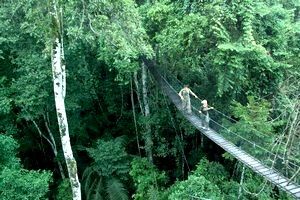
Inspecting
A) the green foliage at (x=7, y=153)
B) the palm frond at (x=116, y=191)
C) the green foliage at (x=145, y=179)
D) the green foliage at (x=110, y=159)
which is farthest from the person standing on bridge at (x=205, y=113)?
the green foliage at (x=7, y=153)

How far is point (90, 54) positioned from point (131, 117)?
2733 millimetres

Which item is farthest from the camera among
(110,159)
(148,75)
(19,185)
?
(148,75)

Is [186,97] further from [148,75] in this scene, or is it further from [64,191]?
[64,191]

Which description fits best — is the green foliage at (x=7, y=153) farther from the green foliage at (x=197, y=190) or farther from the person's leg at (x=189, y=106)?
the person's leg at (x=189, y=106)

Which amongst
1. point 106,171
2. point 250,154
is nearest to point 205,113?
point 250,154

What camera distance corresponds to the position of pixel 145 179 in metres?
10.0

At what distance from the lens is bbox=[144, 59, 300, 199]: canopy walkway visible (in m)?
5.51

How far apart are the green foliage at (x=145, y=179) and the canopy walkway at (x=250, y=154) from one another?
7.18 feet

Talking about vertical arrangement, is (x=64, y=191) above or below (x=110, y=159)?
below

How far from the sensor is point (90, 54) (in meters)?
10.7

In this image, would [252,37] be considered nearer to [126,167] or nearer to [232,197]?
[232,197]

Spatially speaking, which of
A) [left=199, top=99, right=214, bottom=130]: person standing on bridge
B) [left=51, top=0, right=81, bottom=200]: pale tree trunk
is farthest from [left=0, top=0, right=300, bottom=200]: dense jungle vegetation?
[left=199, top=99, right=214, bottom=130]: person standing on bridge

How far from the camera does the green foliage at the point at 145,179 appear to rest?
9773mm

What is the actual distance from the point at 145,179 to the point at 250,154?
382 cm
